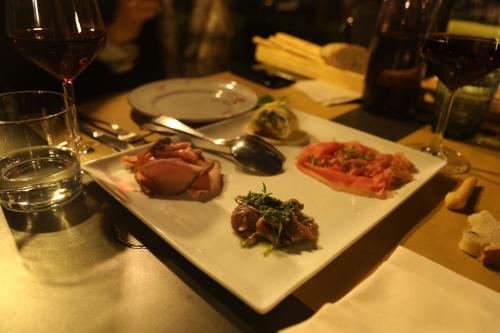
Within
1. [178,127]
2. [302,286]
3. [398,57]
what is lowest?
[302,286]

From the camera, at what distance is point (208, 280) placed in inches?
27.6

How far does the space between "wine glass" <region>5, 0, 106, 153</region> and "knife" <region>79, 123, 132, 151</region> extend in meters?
0.19

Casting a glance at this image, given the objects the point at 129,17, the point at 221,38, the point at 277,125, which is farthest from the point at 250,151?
the point at 221,38

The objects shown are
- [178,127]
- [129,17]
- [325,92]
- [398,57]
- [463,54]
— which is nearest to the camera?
[463,54]

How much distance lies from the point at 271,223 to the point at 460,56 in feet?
2.34

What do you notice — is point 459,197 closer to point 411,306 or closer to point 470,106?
point 411,306

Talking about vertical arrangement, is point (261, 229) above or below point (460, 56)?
below

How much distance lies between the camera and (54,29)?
927mm

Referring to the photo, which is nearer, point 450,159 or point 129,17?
point 450,159

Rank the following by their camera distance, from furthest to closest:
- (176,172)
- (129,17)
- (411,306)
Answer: (129,17) → (176,172) → (411,306)

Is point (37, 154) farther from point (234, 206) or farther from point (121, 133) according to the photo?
point (234, 206)

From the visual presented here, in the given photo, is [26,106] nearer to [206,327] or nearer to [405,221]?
[206,327]

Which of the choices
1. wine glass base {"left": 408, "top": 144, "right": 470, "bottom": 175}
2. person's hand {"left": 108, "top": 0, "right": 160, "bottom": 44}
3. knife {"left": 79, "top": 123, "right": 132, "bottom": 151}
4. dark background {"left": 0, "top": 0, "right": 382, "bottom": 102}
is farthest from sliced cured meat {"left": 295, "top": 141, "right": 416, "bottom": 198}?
person's hand {"left": 108, "top": 0, "right": 160, "bottom": 44}

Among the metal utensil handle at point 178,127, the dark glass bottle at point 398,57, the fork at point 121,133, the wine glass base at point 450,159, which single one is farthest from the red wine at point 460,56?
the fork at point 121,133
